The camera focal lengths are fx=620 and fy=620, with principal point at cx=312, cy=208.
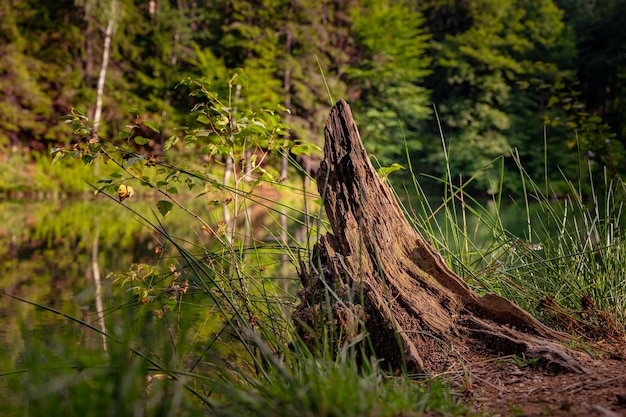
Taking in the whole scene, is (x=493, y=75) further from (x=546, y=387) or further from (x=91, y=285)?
(x=546, y=387)

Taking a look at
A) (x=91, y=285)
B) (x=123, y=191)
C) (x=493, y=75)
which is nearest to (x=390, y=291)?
(x=123, y=191)

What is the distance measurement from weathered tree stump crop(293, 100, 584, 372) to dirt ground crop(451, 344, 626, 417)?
83 millimetres

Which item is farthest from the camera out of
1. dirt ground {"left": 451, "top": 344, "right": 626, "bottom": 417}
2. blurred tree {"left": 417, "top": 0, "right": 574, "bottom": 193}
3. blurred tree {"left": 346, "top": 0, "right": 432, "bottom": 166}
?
blurred tree {"left": 346, "top": 0, "right": 432, "bottom": 166}

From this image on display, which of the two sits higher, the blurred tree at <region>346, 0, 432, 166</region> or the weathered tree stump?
the blurred tree at <region>346, 0, 432, 166</region>

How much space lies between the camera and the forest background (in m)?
19.5

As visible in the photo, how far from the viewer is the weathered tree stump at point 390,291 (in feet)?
6.24

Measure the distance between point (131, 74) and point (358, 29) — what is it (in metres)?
10.1

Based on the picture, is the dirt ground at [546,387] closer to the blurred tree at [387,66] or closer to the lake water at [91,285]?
the lake water at [91,285]

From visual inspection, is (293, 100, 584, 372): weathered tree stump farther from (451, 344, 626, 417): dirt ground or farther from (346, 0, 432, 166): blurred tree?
(346, 0, 432, 166): blurred tree

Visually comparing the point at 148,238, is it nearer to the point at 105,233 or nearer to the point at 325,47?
the point at 105,233

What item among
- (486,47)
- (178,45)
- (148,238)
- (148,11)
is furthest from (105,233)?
(486,47)

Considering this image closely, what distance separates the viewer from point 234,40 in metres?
22.1

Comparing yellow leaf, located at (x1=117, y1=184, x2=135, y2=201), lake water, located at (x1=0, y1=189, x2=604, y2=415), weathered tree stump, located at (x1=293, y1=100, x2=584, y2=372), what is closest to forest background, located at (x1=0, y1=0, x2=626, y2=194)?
lake water, located at (x1=0, y1=189, x2=604, y2=415)

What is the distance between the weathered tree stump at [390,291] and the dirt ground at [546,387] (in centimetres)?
8
